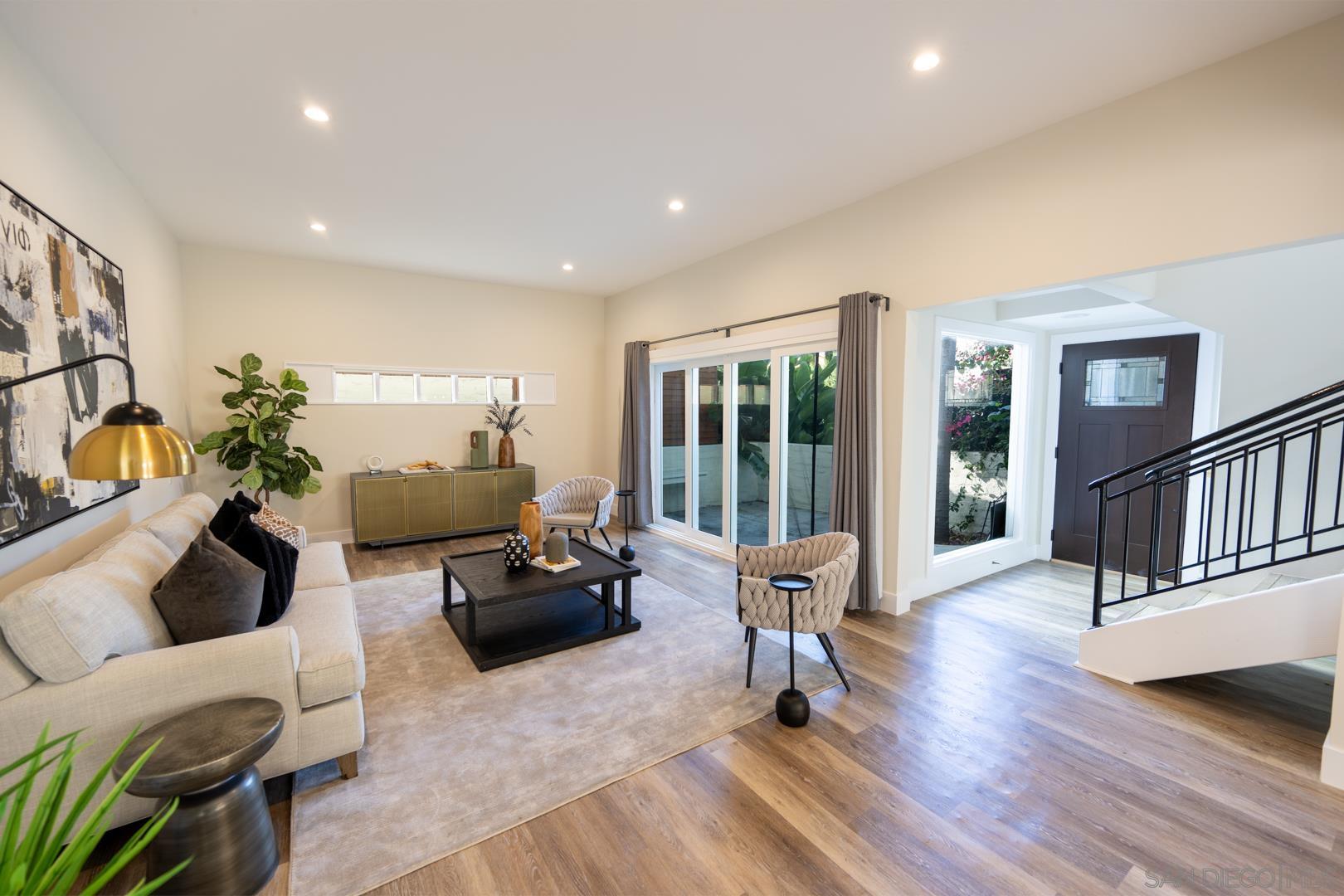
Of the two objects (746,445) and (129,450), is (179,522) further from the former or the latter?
(746,445)

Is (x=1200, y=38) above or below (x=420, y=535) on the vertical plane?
above

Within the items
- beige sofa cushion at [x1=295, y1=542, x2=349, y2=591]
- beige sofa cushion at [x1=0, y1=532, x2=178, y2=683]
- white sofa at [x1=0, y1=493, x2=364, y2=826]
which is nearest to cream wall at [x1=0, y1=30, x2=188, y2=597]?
white sofa at [x1=0, y1=493, x2=364, y2=826]

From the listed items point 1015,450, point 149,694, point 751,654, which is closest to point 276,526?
point 149,694

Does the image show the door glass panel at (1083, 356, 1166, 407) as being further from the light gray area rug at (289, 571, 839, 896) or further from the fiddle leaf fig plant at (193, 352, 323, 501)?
the fiddle leaf fig plant at (193, 352, 323, 501)

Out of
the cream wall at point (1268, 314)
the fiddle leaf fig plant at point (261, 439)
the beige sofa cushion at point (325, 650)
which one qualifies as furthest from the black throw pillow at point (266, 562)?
the cream wall at point (1268, 314)

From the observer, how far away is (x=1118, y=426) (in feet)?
16.1

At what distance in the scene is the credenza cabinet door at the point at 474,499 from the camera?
6.21 m

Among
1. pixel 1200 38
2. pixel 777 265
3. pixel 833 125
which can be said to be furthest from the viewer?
pixel 777 265

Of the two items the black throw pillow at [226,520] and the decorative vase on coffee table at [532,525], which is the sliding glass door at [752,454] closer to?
the decorative vase on coffee table at [532,525]

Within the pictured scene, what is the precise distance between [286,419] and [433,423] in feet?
4.83

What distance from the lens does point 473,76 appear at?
2.62m

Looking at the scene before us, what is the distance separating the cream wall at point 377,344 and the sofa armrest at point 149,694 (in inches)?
168

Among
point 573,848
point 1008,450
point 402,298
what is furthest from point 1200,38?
point 402,298

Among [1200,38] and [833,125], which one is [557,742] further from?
[1200,38]
